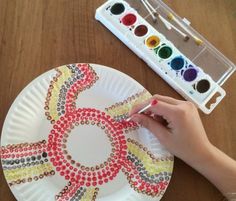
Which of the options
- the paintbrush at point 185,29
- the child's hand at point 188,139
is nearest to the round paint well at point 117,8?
the paintbrush at point 185,29

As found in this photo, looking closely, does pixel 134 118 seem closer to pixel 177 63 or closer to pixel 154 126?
pixel 154 126

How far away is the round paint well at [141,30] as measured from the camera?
70 centimetres

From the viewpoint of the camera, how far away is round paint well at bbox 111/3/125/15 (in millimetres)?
706

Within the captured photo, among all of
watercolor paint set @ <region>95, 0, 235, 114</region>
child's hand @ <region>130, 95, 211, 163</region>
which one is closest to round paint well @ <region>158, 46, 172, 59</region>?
watercolor paint set @ <region>95, 0, 235, 114</region>

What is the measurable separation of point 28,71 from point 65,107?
10 centimetres

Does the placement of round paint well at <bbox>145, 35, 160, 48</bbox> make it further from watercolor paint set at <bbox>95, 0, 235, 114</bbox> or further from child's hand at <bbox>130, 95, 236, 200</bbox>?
child's hand at <bbox>130, 95, 236, 200</bbox>

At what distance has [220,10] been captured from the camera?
0.80 meters

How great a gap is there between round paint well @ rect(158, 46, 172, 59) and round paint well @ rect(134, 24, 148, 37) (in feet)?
0.16

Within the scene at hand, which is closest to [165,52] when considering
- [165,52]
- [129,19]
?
[165,52]

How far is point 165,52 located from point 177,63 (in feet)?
0.11

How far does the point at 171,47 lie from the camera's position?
2.28ft

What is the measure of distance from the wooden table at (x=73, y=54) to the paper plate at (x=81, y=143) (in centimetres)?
3

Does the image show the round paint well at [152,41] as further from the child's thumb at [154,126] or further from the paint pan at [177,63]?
the child's thumb at [154,126]

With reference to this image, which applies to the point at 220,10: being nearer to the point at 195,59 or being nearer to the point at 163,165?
the point at 195,59
